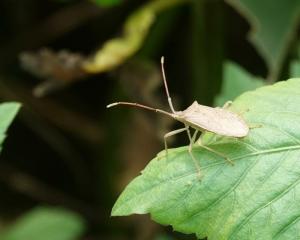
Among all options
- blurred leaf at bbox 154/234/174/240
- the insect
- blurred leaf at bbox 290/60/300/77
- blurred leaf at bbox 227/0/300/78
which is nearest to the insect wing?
the insect

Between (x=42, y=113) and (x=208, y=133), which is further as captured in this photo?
(x=42, y=113)

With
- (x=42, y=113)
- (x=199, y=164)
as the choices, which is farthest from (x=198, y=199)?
(x=42, y=113)

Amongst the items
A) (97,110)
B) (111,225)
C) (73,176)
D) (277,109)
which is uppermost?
(277,109)

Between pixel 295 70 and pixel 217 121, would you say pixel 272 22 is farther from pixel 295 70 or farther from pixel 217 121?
pixel 217 121

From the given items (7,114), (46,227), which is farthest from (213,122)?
(46,227)

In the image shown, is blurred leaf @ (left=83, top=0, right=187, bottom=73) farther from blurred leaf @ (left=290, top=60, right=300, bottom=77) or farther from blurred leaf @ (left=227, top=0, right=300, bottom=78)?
blurred leaf @ (left=290, top=60, right=300, bottom=77)

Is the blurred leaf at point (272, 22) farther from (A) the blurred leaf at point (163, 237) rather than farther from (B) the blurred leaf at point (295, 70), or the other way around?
(A) the blurred leaf at point (163, 237)

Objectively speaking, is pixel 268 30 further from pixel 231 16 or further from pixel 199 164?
pixel 199 164

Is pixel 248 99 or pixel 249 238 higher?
pixel 248 99
